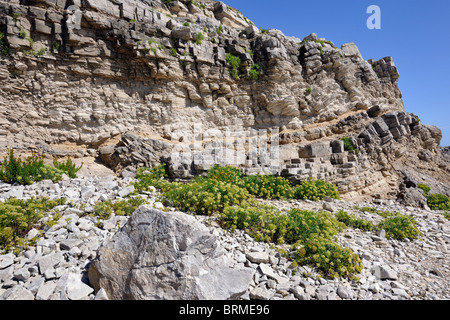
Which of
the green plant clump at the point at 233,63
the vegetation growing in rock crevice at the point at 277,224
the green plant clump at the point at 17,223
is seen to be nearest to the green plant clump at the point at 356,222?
the vegetation growing in rock crevice at the point at 277,224

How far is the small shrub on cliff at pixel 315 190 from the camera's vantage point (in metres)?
9.41

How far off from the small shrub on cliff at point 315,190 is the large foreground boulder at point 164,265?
6.65 meters

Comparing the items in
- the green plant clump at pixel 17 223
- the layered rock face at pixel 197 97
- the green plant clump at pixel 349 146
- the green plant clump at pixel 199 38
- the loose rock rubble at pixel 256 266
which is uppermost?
the green plant clump at pixel 199 38

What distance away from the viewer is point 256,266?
396 cm

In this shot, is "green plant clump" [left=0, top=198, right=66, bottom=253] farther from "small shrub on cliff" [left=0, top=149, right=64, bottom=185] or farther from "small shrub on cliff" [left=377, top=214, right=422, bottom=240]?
"small shrub on cliff" [left=377, top=214, right=422, bottom=240]

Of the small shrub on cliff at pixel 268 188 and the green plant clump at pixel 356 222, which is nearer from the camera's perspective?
the green plant clump at pixel 356 222

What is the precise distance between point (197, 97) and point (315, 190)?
999 cm

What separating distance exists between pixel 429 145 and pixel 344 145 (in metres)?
8.22

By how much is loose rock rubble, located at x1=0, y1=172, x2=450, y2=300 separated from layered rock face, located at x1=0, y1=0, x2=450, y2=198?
16.9ft

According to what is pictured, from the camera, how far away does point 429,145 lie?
16.6 meters

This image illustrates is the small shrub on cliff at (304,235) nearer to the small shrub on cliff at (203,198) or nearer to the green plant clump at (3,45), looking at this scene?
the small shrub on cliff at (203,198)

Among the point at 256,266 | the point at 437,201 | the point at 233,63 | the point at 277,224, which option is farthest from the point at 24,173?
the point at 437,201

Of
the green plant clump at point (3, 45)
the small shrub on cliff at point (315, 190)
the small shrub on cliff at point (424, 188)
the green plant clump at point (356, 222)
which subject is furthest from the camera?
the small shrub on cliff at point (424, 188)
